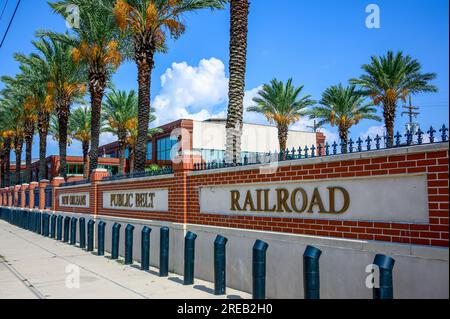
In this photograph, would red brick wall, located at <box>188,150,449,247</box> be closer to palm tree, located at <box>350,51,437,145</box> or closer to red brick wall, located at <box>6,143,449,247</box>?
red brick wall, located at <box>6,143,449,247</box>

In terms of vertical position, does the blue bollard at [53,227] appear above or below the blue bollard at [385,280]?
below

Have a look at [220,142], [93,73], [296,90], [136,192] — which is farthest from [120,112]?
[136,192]

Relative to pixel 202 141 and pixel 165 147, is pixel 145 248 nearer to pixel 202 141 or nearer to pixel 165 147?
pixel 202 141

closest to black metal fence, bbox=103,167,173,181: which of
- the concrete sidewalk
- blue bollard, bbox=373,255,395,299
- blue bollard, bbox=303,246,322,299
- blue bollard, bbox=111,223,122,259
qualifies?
blue bollard, bbox=111,223,122,259

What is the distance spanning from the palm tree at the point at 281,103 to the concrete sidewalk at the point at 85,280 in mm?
28582

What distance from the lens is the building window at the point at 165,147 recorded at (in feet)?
159

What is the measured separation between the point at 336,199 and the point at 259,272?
5.41 feet

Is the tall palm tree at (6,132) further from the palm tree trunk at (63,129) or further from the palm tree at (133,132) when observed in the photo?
the palm tree trunk at (63,129)

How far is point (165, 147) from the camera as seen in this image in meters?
49.8

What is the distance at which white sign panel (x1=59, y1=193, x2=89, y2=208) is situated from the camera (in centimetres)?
1770

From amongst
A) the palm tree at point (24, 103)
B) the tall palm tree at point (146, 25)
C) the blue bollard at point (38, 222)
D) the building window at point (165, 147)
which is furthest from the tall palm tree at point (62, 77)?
the building window at point (165, 147)

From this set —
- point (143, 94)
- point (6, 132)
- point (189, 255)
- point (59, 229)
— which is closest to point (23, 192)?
point (59, 229)

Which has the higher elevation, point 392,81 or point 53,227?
point 392,81

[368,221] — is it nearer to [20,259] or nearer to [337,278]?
[337,278]
